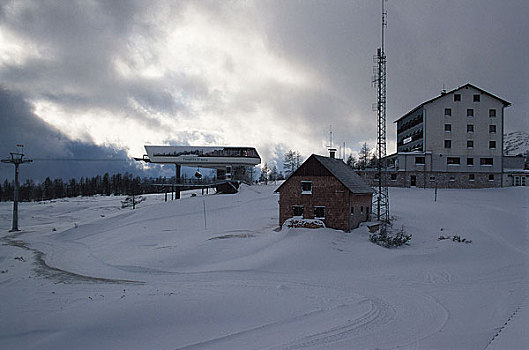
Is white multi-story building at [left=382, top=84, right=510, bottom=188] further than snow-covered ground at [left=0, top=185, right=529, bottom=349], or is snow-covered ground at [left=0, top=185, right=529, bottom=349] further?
white multi-story building at [left=382, top=84, right=510, bottom=188]

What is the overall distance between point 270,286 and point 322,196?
13.2 m

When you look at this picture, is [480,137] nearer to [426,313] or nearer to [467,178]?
[467,178]

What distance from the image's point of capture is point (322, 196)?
29.4 meters

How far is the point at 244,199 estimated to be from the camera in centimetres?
5131

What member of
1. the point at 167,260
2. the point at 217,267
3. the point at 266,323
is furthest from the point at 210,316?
the point at 167,260

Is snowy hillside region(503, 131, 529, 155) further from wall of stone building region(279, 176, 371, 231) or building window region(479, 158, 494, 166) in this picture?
wall of stone building region(279, 176, 371, 231)

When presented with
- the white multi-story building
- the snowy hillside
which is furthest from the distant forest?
the snowy hillside

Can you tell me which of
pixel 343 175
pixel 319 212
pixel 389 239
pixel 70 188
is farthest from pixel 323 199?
pixel 70 188

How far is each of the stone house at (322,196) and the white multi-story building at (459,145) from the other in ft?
88.8

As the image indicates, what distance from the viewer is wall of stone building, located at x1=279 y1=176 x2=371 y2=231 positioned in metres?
28.7

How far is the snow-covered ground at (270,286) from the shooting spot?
1181 centimetres

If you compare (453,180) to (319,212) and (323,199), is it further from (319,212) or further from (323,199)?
(319,212)

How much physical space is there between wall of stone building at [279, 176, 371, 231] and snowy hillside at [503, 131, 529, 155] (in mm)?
140756

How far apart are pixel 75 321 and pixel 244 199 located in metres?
38.8
